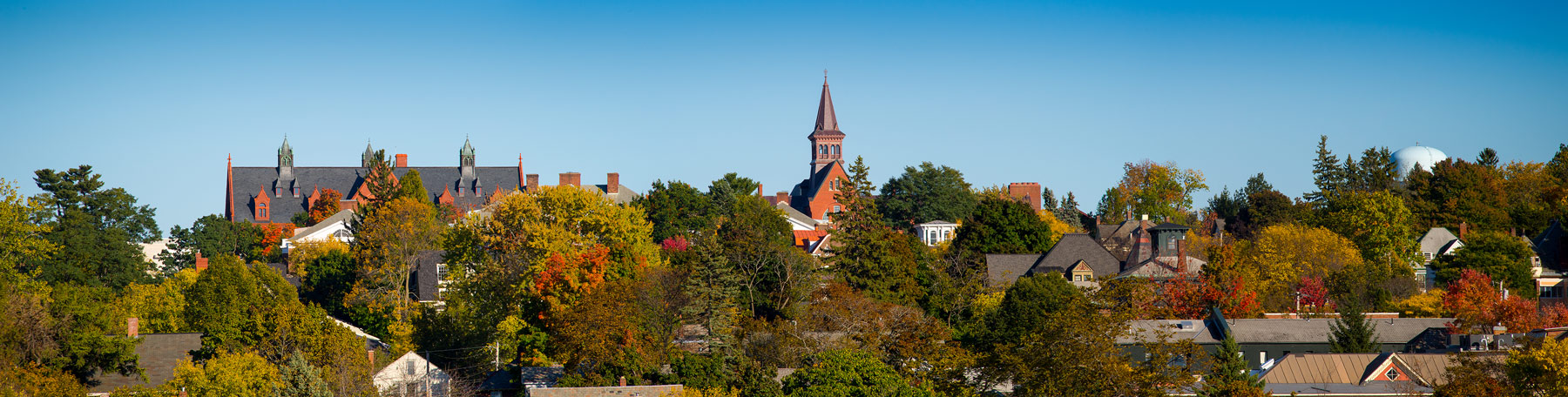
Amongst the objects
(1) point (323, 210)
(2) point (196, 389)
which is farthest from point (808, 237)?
(2) point (196, 389)

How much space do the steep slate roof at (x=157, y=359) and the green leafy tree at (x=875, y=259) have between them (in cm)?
2839

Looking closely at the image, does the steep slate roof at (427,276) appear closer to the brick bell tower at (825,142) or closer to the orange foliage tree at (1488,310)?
the orange foliage tree at (1488,310)

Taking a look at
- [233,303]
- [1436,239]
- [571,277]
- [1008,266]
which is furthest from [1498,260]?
[233,303]

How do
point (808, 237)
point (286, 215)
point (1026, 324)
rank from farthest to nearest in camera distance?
1. point (286, 215)
2. point (808, 237)
3. point (1026, 324)

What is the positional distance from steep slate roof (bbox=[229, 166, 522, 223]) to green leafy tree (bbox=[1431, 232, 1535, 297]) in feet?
266

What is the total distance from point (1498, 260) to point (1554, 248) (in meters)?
6.80

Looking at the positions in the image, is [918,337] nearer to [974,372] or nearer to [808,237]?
[974,372]

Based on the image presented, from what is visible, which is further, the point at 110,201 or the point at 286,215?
the point at 286,215

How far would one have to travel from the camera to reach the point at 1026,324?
213 ft

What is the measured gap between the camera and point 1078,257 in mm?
83438

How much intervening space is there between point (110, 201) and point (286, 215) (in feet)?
146

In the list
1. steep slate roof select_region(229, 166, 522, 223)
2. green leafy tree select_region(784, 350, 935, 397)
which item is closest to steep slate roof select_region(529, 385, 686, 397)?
green leafy tree select_region(784, 350, 935, 397)

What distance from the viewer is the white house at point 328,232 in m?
109

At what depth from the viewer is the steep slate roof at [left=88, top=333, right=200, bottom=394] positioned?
58.7m
